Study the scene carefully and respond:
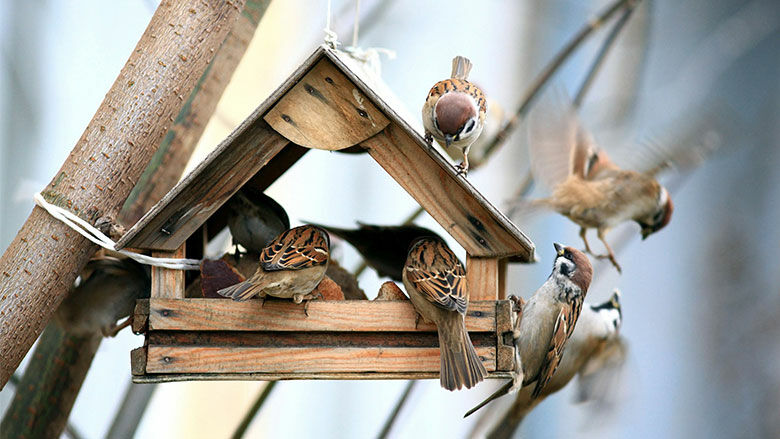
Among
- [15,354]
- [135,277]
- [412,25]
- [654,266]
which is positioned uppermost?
[412,25]

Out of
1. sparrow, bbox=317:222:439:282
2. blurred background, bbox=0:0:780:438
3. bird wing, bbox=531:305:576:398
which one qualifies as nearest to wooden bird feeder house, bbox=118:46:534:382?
bird wing, bbox=531:305:576:398

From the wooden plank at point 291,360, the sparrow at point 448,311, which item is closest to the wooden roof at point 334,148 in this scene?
the sparrow at point 448,311

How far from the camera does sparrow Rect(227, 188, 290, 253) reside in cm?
223

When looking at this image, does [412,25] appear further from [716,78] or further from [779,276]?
[779,276]

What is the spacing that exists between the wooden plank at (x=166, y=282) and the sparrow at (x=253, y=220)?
38 centimetres

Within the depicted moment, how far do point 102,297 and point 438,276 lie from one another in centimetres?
101

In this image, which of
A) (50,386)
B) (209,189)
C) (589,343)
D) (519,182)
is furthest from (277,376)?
(519,182)

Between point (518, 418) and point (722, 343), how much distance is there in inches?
75.2

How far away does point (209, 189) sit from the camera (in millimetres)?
1850

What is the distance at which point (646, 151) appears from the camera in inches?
114

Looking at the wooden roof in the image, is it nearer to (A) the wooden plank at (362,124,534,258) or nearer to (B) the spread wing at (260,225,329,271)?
(A) the wooden plank at (362,124,534,258)

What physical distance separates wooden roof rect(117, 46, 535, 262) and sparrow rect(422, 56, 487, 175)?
123 millimetres

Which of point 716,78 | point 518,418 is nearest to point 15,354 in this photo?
point 518,418

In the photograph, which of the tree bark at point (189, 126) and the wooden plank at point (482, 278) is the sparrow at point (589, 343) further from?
the tree bark at point (189, 126)
